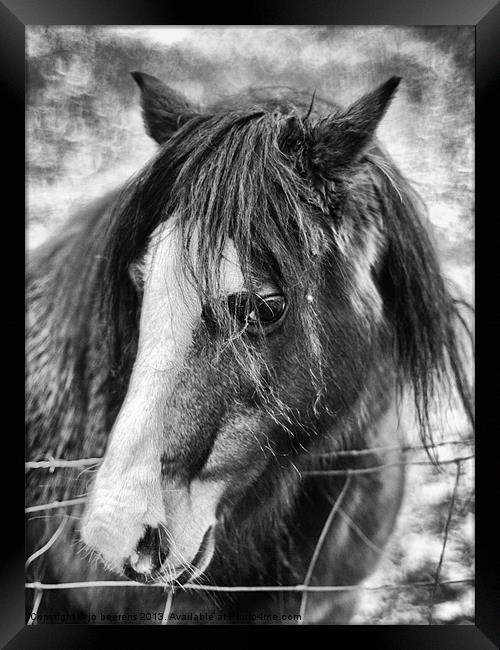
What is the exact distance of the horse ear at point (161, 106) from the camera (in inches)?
49.0

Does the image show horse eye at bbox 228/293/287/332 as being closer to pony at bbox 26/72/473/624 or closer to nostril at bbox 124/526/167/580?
pony at bbox 26/72/473/624

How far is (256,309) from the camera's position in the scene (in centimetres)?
111

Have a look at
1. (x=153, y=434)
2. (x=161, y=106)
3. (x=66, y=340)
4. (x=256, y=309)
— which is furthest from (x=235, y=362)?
(x=161, y=106)

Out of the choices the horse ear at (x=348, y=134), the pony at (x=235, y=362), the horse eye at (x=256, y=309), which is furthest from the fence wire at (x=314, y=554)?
the horse ear at (x=348, y=134)

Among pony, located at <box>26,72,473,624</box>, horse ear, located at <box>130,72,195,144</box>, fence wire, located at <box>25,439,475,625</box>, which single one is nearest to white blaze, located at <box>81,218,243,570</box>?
pony, located at <box>26,72,473,624</box>

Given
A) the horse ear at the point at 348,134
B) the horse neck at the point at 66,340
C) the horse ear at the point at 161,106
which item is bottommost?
the horse neck at the point at 66,340

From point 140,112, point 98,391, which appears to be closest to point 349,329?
point 98,391

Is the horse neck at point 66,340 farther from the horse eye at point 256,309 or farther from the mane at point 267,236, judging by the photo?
the horse eye at point 256,309

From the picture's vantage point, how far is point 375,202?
3.96ft

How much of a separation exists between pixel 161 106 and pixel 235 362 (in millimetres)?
657

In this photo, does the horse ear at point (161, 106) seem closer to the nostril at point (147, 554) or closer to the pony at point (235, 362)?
the pony at point (235, 362)

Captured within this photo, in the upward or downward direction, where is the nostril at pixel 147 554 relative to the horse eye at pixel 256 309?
downward
